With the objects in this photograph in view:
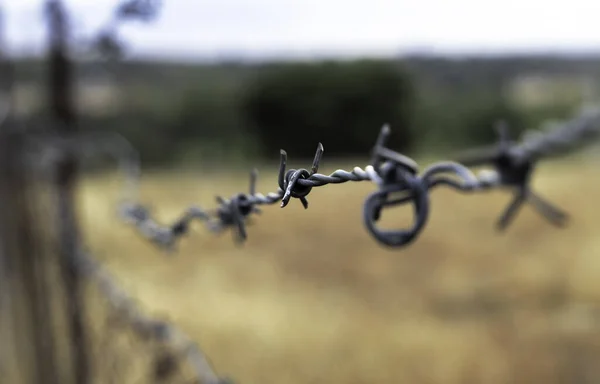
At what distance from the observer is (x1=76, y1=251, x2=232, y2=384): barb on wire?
2.50 feet

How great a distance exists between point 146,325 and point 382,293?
122 inches

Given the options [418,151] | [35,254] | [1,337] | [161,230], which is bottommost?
[418,151]

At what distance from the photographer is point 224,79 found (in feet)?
51.7

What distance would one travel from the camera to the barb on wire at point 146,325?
2.50 ft

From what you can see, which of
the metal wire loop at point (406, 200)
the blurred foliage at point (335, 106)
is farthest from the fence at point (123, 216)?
the blurred foliage at point (335, 106)

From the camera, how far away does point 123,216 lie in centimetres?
90

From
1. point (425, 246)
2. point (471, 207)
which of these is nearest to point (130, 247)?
point (425, 246)

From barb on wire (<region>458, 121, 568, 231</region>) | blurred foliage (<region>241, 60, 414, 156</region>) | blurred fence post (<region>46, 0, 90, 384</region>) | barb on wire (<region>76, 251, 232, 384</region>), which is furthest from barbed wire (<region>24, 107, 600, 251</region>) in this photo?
blurred foliage (<region>241, 60, 414, 156</region>)

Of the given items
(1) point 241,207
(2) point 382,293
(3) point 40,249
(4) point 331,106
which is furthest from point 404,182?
(4) point 331,106

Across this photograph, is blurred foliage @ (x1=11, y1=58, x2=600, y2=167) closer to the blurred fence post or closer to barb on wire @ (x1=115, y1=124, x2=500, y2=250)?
the blurred fence post

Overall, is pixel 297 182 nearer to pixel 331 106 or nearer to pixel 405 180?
pixel 405 180

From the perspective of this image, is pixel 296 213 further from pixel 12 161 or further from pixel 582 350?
pixel 12 161

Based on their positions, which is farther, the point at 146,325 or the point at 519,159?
the point at 146,325

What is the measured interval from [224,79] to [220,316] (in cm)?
1286
